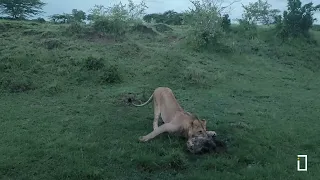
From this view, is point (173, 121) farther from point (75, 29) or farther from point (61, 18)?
point (61, 18)

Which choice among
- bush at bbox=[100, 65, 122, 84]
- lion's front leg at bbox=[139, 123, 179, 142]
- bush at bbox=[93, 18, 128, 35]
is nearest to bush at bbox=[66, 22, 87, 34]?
bush at bbox=[93, 18, 128, 35]

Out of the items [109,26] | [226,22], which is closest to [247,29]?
[226,22]

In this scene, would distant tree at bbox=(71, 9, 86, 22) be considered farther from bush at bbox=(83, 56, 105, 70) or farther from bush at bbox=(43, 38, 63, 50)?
bush at bbox=(83, 56, 105, 70)

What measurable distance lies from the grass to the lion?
0.58ft

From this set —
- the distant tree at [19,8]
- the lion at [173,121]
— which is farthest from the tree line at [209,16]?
the lion at [173,121]

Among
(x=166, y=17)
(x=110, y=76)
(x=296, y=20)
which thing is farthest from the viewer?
(x=166, y=17)

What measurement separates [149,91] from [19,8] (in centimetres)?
1469

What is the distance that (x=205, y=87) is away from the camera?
12.6m

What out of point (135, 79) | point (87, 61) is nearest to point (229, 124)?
point (135, 79)

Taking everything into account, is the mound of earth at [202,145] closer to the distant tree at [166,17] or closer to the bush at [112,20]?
the bush at [112,20]

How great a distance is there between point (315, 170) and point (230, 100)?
4936 millimetres

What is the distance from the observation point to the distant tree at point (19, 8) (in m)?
22.5

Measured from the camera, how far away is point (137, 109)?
949cm

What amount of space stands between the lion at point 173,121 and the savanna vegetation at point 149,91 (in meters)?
0.16
